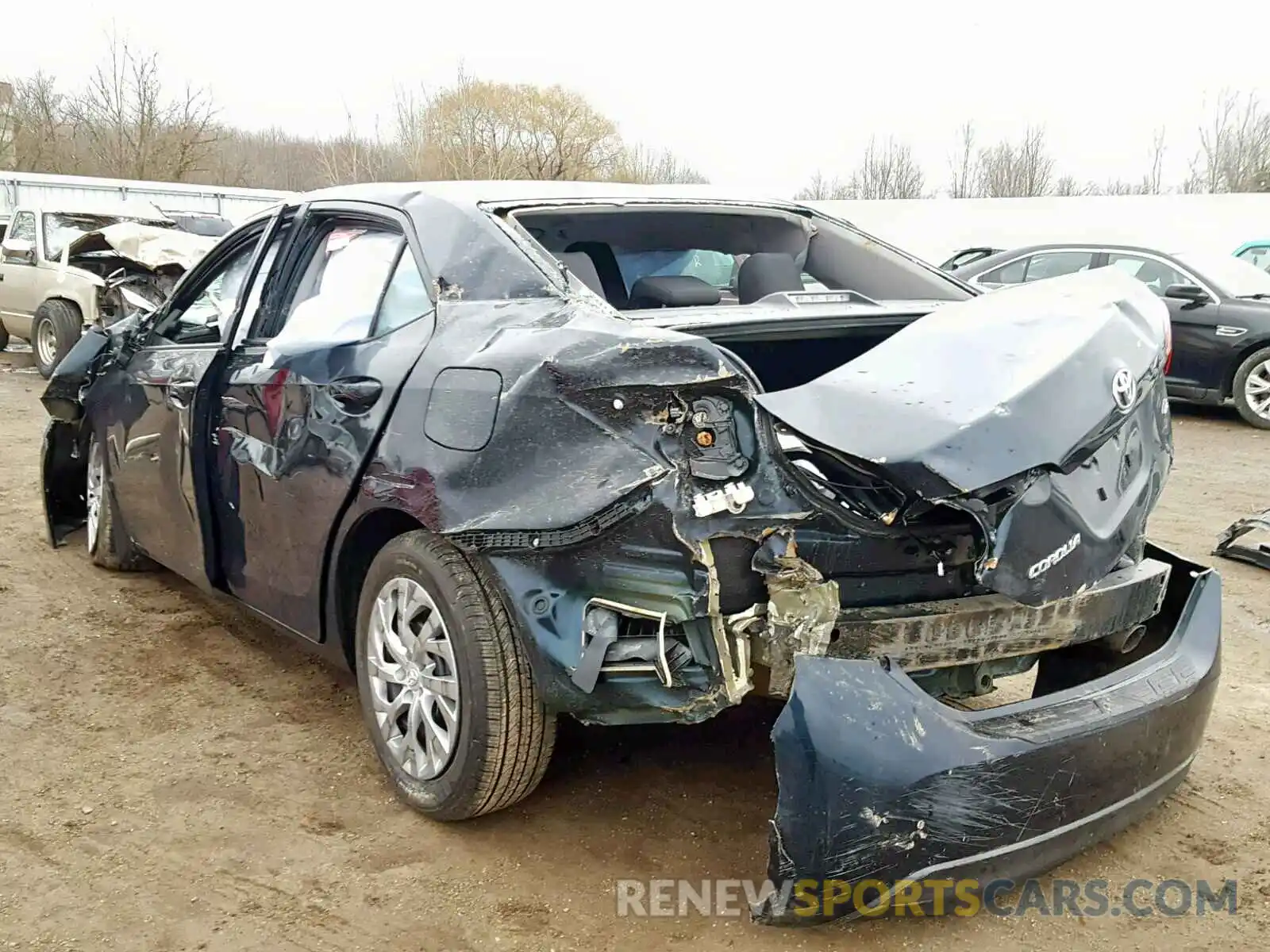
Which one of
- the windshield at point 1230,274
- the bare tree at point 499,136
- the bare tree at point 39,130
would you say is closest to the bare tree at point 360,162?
the bare tree at point 499,136

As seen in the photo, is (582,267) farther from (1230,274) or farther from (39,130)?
(39,130)

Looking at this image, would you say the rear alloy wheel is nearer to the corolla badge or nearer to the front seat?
the front seat

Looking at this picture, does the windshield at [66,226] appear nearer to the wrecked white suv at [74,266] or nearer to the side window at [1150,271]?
the wrecked white suv at [74,266]

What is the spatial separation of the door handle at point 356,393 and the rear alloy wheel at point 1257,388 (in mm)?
8972

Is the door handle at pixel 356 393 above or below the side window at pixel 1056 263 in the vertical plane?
below

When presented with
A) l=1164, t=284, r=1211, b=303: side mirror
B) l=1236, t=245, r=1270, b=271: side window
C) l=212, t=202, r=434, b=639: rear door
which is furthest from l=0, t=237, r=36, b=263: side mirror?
l=1236, t=245, r=1270, b=271: side window

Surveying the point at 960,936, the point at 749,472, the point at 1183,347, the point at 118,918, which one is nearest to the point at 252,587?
the point at 118,918

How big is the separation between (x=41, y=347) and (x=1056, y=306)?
38.2 ft

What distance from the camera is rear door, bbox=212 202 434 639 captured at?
116 inches

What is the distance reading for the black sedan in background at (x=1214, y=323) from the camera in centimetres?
948

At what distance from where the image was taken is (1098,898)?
8.46 feet

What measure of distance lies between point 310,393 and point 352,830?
3.97 feet

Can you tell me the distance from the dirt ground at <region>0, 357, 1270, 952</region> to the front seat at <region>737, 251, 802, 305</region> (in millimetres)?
1409

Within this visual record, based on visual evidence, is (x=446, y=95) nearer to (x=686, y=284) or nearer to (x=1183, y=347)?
(x=1183, y=347)
